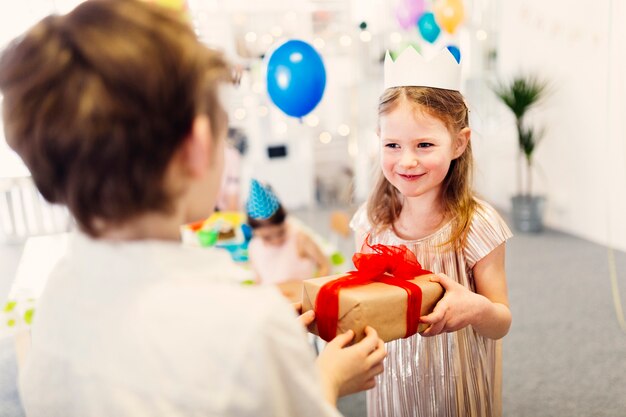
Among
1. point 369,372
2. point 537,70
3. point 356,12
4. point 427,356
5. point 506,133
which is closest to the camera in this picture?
point 369,372

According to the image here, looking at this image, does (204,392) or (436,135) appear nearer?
(204,392)

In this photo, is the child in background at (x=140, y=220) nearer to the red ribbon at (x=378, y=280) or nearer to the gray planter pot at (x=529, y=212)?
the red ribbon at (x=378, y=280)

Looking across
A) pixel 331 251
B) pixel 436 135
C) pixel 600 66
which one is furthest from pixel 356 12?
pixel 436 135

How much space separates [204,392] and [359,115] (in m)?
5.80

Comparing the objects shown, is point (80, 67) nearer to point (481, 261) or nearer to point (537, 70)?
point (481, 261)

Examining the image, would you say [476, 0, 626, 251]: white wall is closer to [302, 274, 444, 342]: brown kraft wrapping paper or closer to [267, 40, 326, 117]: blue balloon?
[267, 40, 326, 117]: blue balloon

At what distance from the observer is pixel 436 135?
118 cm

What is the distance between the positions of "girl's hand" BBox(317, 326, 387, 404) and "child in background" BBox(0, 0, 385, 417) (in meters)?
0.13

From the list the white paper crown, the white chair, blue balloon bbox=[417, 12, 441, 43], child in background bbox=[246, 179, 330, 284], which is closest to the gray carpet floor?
child in background bbox=[246, 179, 330, 284]

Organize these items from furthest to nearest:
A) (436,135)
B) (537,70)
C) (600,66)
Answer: (537,70) < (600,66) < (436,135)

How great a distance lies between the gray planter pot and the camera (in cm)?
471

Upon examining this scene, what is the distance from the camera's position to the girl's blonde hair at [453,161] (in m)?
1.20

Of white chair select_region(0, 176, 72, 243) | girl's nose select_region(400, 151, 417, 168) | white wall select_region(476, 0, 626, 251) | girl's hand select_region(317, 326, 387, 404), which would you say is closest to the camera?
girl's hand select_region(317, 326, 387, 404)

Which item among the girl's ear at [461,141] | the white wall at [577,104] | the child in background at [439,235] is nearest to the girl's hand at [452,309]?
the child in background at [439,235]
